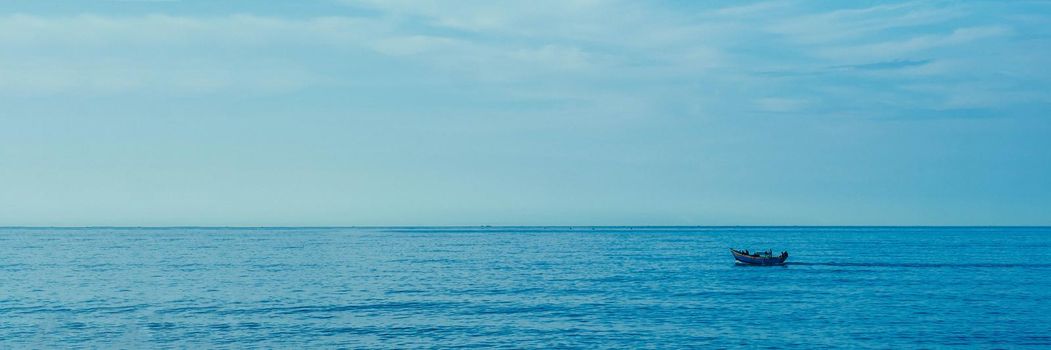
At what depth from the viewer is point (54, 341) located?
4297cm

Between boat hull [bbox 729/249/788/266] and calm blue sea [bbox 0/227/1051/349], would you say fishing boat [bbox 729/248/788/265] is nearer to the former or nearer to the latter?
boat hull [bbox 729/249/788/266]

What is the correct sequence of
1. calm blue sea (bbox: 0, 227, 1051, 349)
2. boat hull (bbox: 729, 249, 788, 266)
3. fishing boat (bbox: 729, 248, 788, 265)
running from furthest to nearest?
1. boat hull (bbox: 729, 249, 788, 266)
2. fishing boat (bbox: 729, 248, 788, 265)
3. calm blue sea (bbox: 0, 227, 1051, 349)

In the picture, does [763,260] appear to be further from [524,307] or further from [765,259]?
[524,307]

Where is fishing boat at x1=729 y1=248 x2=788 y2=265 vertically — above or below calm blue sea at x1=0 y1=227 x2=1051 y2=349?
above

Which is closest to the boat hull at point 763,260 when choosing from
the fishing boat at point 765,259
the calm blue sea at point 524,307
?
the fishing boat at point 765,259

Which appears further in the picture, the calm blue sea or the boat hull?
the boat hull

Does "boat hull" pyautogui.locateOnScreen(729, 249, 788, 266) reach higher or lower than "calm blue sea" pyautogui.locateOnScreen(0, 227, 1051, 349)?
higher

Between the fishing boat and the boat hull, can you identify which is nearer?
the fishing boat

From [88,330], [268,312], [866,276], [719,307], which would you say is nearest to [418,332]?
[268,312]

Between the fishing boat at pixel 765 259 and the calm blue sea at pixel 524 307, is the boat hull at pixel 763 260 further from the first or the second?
the calm blue sea at pixel 524 307

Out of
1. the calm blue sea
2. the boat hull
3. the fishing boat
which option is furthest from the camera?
the boat hull

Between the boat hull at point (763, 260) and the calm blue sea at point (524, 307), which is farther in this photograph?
the boat hull at point (763, 260)

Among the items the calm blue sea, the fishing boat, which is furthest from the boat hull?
the calm blue sea

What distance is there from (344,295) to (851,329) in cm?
3503
